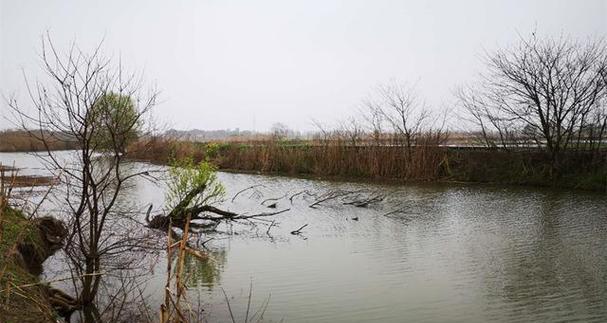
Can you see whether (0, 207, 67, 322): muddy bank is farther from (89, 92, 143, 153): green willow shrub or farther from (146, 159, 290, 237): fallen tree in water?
(146, 159, 290, 237): fallen tree in water

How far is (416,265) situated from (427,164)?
1298 cm

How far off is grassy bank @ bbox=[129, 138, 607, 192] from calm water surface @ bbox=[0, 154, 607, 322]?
4159 mm

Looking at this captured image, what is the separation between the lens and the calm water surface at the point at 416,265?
6070 mm

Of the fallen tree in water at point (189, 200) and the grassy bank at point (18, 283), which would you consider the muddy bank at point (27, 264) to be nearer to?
the grassy bank at point (18, 283)

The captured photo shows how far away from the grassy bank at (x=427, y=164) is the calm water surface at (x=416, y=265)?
164 inches

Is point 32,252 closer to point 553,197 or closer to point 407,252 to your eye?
point 407,252

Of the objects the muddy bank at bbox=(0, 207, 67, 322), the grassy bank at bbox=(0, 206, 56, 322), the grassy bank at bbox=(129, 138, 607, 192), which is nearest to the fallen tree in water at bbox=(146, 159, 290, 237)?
the muddy bank at bbox=(0, 207, 67, 322)

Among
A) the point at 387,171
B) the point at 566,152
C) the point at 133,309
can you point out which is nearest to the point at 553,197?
the point at 566,152

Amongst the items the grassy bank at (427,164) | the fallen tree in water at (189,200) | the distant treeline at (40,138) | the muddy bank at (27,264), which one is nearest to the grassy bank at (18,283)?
the muddy bank at (27,264)

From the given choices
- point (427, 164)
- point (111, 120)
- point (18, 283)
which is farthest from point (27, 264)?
point (427, 164)

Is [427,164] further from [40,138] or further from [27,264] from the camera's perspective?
[40,138]

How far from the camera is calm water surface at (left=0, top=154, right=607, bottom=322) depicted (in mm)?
6070

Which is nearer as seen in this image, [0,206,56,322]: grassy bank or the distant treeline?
[0,206,56,322]: grassy bank

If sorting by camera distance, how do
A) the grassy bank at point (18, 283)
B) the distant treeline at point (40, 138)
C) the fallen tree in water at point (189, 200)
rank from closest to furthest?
the grassy bank at point (18, 283), the distant treeline at point (40, 138), the fallen tree in water at point (189, 200)
